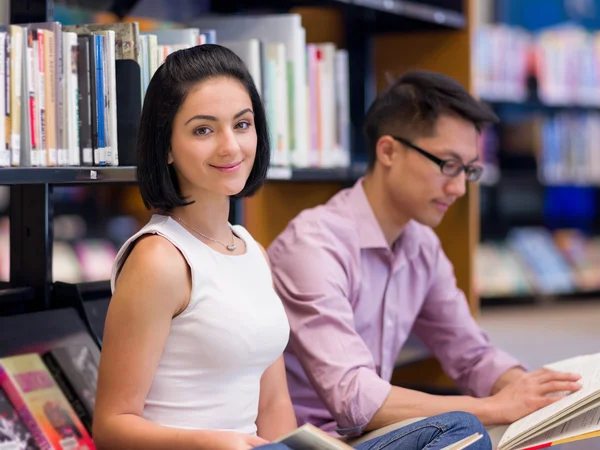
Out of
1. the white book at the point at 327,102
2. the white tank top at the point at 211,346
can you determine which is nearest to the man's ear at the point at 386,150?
the white book at the point at 327,102

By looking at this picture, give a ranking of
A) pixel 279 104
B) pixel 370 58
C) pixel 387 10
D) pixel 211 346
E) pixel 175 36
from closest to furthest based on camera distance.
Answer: pixel 211 346 → pixel 175 36 → pixel 279 104 → pixel 387 10 → pixel 370 58

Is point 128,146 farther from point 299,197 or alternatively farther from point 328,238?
point 299,197

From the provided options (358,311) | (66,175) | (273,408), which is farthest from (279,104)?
(273,408)

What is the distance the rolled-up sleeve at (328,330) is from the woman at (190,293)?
24 centimetres

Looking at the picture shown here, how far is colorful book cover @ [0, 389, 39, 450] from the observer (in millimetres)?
1604

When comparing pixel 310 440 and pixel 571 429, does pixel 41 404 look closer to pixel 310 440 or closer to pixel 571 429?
pixel 310 440

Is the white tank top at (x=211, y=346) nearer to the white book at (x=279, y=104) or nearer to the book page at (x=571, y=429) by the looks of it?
the book page at (x=571, y=429)

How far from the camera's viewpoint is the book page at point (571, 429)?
151 cm

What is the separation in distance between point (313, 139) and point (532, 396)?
95 centimetres

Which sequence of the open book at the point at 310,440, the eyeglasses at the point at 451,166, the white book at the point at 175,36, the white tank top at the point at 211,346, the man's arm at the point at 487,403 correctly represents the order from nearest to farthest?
1. the open book at the point at 310,440
2. the white tank top at the point at 211,346
3. the man's arm at the point at 487,403
4. the white book at the point at 175,36
5. the eyeglasses at the point at 451,166

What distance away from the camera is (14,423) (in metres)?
1.63

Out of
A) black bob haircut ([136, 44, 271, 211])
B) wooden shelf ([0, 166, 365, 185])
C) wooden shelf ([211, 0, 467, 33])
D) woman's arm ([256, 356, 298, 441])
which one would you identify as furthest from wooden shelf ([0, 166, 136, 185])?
wooden shelf ([211, 0, 467, 33])

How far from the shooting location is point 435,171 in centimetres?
201

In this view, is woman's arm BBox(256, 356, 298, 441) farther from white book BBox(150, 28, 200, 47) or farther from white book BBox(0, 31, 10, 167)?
white book BBox(150, 28, 200, 47)
